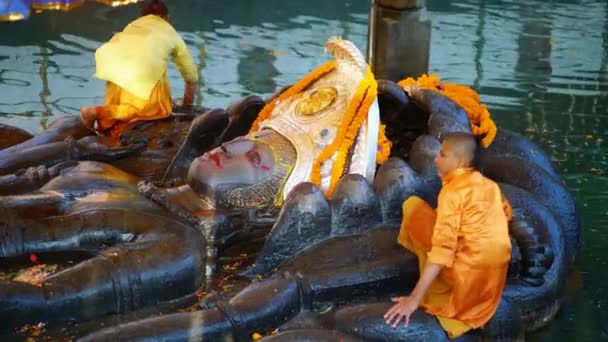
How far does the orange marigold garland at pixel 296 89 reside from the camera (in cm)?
461

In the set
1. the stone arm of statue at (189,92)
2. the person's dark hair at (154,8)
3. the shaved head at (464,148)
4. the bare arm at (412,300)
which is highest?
the person's dark hair at (154,8)

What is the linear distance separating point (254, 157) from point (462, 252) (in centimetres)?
131

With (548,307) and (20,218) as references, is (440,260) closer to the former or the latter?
(548,307)

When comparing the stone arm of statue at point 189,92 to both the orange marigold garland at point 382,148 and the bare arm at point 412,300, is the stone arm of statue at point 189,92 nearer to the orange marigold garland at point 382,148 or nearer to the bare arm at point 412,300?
the orange marigold garland at point 382,148

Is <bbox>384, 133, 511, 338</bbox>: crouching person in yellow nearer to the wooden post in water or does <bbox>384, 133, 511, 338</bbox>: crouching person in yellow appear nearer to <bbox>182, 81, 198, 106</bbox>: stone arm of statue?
<bbox>182, 81, 198, 106</bbox>: stone arm of statue

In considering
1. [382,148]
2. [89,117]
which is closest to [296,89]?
[382,148]

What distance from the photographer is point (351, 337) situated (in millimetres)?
3367

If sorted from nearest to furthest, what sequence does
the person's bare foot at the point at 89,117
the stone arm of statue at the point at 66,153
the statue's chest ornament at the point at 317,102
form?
the statue's chest ornament at the point at 317,102 → the stone arm of statue at the point at 66,153 → the person's bare foot at the point at 89,117

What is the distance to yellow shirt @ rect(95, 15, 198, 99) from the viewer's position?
16.9 feet

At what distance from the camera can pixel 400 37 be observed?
22.3ft

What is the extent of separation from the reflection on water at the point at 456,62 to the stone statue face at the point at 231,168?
1585mm

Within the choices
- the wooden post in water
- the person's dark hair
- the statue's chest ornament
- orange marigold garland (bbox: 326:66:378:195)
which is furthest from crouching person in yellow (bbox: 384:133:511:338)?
the wooden post in water

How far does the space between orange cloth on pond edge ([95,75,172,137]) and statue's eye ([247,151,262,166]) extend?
4.24 feet

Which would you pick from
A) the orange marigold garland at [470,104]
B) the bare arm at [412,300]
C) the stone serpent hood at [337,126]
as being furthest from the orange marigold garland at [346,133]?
the bare arm at [412,300]
